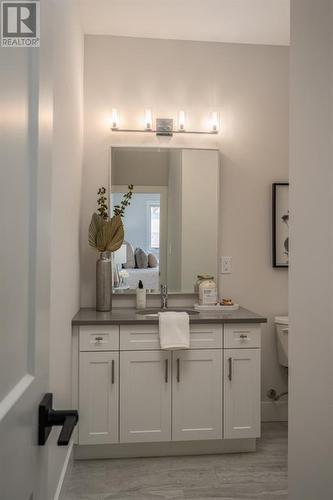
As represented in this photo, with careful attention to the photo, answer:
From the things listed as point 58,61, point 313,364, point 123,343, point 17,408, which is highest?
point 58,61

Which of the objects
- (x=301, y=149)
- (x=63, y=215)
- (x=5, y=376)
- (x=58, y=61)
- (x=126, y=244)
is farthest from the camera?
(x=126, y=244)

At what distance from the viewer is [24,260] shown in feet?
2.31

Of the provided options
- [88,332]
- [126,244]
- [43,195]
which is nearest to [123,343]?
[88,332]

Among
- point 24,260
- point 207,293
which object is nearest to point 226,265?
point 207,293

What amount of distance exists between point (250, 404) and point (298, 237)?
1.69 metres

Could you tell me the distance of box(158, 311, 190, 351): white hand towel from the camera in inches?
104

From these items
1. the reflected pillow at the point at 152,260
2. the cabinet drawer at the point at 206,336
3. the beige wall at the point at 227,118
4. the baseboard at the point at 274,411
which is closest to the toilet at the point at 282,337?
the beige wall at the point at 227,118

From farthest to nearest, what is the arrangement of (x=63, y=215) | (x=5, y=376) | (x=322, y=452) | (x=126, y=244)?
1. (x=126, y=244)
2. (x=63, y=215)
3. (x=322, y=452)
4. (x=5, y=376)

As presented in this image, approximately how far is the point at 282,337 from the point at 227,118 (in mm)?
1778

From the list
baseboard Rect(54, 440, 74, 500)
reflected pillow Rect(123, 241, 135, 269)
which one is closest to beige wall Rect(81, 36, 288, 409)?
reflected pillow Rect(123, 241, 135, 269)

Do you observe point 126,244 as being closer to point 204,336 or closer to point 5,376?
point 204,336

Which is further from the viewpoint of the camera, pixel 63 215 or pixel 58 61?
pixel 63 215

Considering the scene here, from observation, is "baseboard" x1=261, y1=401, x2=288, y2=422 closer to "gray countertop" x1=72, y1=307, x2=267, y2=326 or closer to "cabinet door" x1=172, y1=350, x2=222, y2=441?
"cabinet door" x1=172, y1=350, x2=222, y2=441

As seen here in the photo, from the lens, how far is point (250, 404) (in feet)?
9.04
